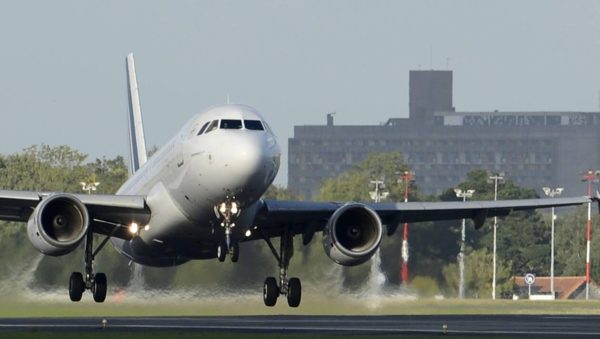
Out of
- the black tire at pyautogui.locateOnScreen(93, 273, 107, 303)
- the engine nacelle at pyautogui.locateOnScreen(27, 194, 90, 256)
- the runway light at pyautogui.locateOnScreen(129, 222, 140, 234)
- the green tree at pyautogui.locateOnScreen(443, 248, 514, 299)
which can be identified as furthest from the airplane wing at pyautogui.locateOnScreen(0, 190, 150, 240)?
the green tree at pyautogui.locateOnScreen(443, 248, 514, 299)

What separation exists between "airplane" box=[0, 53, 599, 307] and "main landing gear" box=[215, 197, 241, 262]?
0.12ft

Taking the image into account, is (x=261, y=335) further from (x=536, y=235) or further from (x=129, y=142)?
(x=536, y=235)

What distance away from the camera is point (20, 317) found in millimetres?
55719

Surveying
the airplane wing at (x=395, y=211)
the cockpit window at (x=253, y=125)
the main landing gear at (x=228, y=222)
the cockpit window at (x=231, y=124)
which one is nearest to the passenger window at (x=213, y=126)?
the cockpit window at (x=231, y=124)

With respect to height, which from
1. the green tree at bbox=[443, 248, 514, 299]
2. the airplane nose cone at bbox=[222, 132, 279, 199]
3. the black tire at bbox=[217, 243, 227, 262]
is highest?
the airplane nose cone at bbox=[222, 132, 279, 199]

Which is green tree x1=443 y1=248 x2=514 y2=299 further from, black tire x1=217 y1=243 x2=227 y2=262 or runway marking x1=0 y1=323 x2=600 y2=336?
black tire x1=217 y1=243 x2=227 y2=262

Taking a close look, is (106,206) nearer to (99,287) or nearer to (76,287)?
(76,287)

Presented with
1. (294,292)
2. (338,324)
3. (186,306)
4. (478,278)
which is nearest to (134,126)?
(478,278)

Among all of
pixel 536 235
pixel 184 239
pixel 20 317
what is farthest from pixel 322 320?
pixel 536 235

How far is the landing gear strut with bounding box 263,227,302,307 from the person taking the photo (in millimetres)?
51625

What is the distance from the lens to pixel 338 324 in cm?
4862

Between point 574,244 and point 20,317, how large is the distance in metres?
107

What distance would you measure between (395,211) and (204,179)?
9.49 m

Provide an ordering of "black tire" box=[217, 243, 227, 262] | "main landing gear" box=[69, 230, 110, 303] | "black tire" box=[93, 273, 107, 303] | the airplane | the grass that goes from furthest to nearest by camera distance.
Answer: the grass < "black tire" box=[93, 273, 107, 303] < "main landing gear" box=[69, 230, 110, 303] < "black tire" box=[217, 243, 227, 262] < the airplane
